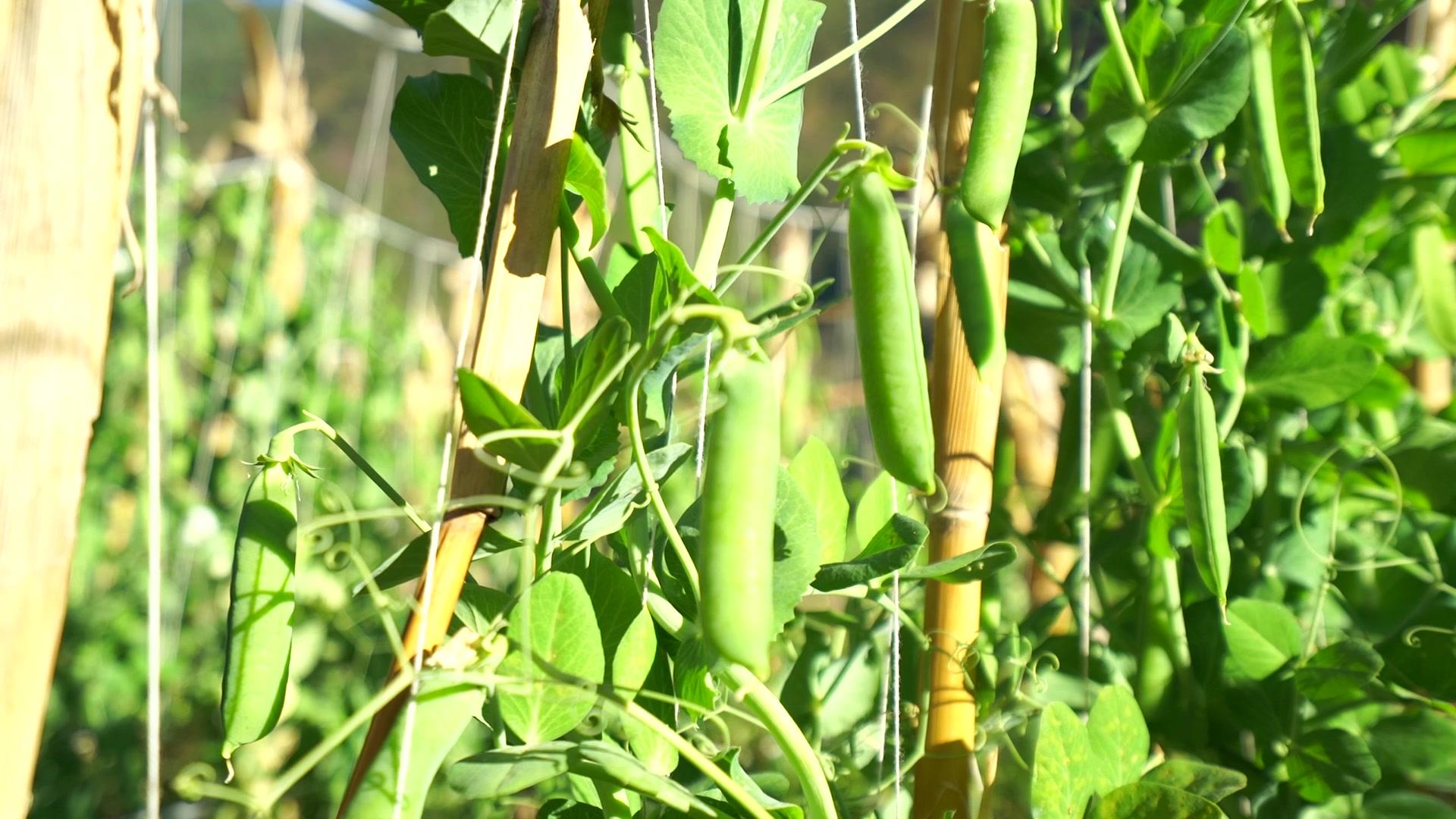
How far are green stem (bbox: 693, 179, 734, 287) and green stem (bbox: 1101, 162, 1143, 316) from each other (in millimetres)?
233

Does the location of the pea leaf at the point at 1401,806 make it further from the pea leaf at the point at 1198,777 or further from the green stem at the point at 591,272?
the green stem at the point at 591,272

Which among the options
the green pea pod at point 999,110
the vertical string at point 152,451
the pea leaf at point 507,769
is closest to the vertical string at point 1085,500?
the green pea pod at point 999,110

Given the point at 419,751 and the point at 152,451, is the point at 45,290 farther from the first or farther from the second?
the point at 419,751

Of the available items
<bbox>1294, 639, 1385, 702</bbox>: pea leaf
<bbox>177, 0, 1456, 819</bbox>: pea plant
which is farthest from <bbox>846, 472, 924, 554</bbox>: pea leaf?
<bbox>1294, 639, 1385, 702</bbox>: pea leaf

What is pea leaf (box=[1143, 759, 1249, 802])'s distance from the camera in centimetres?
47

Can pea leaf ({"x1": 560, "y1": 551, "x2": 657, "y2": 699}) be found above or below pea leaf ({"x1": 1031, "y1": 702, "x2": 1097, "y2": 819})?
above

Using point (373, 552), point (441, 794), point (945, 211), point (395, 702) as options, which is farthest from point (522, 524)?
point (373, 552)

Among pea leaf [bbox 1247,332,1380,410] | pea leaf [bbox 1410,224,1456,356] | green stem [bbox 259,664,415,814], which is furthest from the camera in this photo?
pea leaf [bbox 1410,224,1456,356]

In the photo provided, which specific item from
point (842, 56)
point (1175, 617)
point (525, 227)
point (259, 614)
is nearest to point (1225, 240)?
point (1175, 617)

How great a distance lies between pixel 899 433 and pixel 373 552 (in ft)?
5.75

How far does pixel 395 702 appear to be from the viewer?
0.38 m

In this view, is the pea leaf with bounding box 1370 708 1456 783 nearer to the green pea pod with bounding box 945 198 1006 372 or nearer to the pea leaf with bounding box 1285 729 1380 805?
the pea leaf with bounding box 1285 729 1380 805

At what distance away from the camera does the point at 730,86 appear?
45cm

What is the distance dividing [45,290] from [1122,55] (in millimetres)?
482
